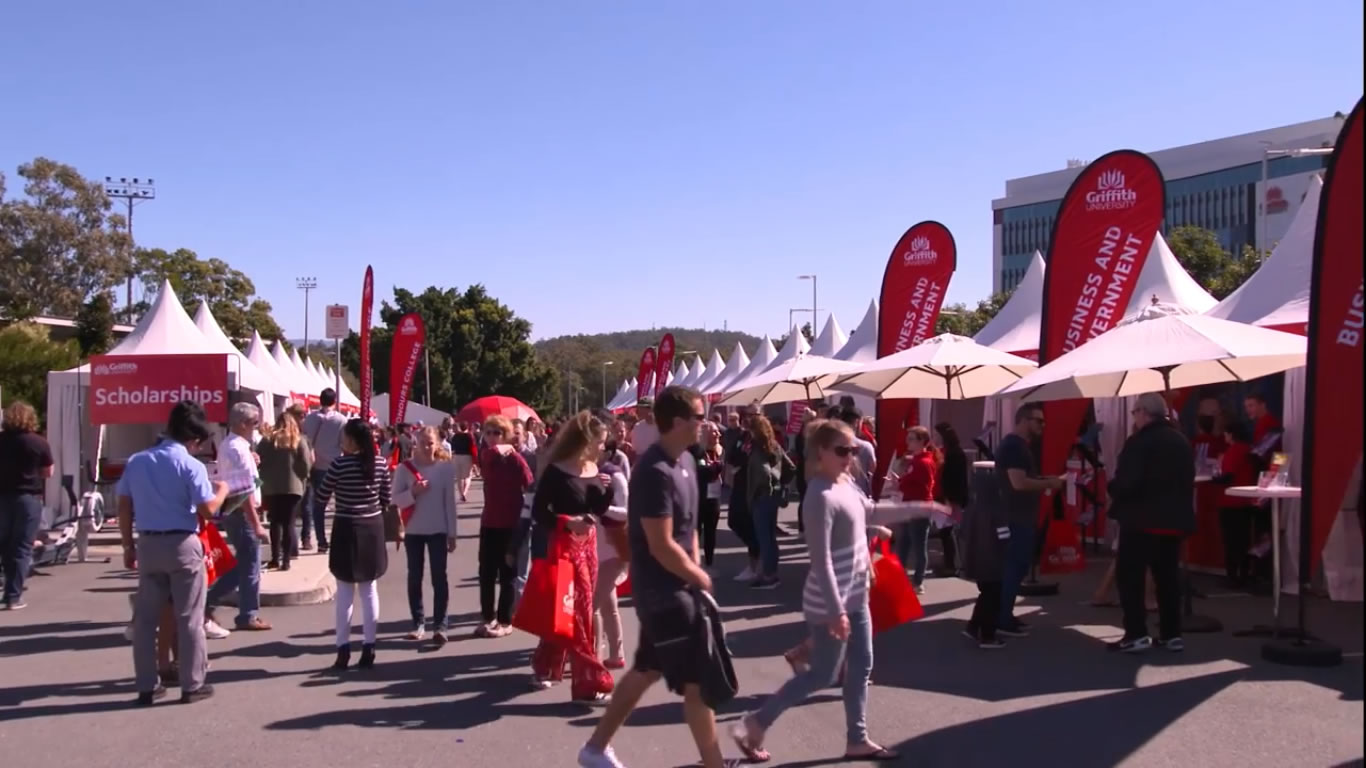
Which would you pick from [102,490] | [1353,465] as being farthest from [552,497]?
[102,490]

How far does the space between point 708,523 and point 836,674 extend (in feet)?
25.0

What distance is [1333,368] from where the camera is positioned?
4.65 meters

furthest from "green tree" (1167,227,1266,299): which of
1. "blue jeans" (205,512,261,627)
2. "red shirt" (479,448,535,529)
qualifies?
"blue jeans" (205,512,261,627)

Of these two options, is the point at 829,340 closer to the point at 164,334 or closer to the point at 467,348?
the point at 164,334

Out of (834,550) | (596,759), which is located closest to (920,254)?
(834,550)

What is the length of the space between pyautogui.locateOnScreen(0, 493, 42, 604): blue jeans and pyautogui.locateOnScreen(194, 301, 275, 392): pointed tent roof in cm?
577

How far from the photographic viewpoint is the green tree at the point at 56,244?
185 ft

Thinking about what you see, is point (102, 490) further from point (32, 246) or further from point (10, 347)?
point (32, 246)

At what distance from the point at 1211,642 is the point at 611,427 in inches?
187

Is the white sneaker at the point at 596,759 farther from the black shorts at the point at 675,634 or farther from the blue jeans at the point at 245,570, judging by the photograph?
→ the blue jeans at the point at 245,570

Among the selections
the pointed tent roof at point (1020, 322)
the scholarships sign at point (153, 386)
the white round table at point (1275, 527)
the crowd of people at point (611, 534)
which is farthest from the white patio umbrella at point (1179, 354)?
the scholarships sign at point (153, 386)

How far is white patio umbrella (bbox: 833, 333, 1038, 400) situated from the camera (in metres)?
13.5

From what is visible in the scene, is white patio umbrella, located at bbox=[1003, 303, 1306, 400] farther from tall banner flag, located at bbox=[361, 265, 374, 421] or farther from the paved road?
tall banner flag, located at bbox=[361, 265, 374, 421]

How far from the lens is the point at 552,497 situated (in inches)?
287
